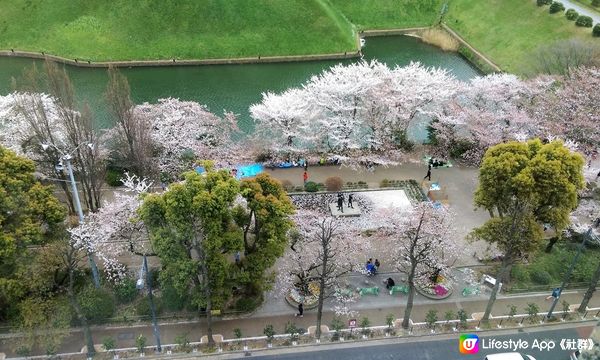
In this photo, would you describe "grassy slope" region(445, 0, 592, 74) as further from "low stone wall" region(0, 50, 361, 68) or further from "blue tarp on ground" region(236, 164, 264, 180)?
"blue tarp on ground" region(236, 164, 264, 180)

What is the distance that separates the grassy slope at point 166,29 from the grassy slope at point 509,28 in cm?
1607

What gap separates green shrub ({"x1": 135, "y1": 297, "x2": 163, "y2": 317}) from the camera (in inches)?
973

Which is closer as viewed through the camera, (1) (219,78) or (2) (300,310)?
(2) (300,310)

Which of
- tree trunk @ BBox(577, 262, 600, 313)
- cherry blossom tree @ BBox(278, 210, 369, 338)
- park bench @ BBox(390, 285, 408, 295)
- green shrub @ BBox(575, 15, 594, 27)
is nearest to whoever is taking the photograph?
tree trunk @ BBox(577, 262, 600, 313)

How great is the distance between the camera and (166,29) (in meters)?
55.3

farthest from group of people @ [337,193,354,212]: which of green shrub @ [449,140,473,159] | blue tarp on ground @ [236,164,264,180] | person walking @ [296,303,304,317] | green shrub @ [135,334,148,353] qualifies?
green shrub @ [135,334,148,353]

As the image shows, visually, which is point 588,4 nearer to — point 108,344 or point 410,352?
point 410,352

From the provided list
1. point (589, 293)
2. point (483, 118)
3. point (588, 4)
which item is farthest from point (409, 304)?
point (588, 4)

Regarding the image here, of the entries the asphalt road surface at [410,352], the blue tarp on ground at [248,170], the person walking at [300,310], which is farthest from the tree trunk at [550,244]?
the blue tarp on ground at [248,170]

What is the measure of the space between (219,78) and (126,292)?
32.0 meters

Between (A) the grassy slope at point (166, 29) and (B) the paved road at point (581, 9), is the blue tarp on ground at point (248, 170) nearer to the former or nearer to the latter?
(A) the grassy slope at point (166, 29)

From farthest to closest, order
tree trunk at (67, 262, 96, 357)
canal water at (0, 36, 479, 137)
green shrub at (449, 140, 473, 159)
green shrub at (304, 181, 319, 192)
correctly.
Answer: canal water at (0, 36, 479, 137) < green shrub at (449, 140, 473, 159) < green shrub at (304, 181, 319, 192) < tree trunk at (67, 262, 96, 357)

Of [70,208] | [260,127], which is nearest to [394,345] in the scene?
[260,127]

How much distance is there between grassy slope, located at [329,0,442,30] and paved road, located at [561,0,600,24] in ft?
49.9
